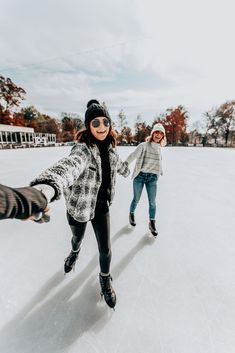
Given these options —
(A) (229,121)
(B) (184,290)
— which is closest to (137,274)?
(B) (184,290)

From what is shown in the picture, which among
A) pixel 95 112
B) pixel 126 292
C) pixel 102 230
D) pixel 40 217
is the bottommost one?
pixel 126 292

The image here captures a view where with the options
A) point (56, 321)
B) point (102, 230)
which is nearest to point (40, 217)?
point (102, 230)

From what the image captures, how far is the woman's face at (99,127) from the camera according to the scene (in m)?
1.23

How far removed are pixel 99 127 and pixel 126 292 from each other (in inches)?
53.0

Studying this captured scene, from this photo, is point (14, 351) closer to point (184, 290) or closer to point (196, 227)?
point (184, 290)

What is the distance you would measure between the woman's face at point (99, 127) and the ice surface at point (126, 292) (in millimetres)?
1278

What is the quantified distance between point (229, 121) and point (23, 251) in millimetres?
45522

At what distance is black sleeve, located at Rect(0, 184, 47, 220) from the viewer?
508 millimetres

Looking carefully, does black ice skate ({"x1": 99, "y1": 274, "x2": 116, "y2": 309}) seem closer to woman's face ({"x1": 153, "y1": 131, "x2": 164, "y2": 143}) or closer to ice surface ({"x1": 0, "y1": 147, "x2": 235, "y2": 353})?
ice surface ({"x1": 0, "y1": 147, "x2": 235, "y2": 353})

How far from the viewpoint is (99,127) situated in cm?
123

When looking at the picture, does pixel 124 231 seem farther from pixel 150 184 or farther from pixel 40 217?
pixel 40 217

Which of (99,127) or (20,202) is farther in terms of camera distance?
(99,127)

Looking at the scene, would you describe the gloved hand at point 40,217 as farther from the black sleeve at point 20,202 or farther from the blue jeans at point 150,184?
the blue jeans at point 150,184

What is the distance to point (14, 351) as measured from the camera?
3.51 feet
